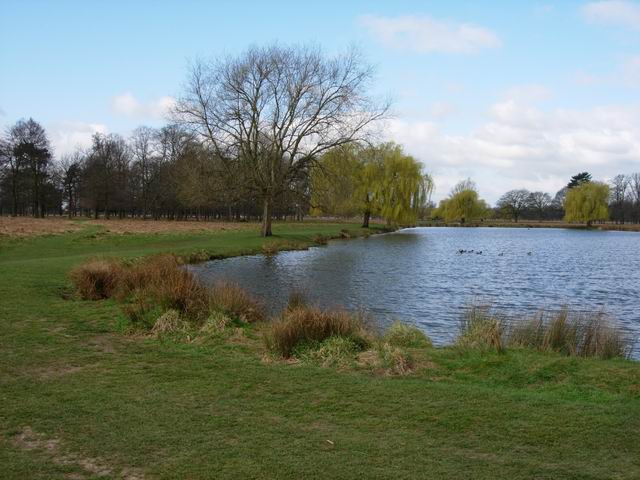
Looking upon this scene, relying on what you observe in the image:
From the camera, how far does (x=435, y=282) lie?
21.5 m

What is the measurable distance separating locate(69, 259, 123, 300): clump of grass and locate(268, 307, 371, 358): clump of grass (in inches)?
274

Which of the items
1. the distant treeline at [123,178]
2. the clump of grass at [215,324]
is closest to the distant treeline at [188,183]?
the distant treeline at [123,178]

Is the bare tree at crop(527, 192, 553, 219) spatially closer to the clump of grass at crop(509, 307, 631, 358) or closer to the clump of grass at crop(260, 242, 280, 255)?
the clump of grass at crop(260, 242, 280, 255)

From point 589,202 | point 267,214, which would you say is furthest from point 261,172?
point 589,202

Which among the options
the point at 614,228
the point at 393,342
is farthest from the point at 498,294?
the point at 614,228

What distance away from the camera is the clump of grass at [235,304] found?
37.1 feet

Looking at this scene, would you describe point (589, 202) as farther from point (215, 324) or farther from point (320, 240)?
point (215, 324)

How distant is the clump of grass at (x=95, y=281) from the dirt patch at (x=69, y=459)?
30.2 feet

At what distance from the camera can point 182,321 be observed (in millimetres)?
10320

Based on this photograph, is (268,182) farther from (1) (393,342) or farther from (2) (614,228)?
(2) (614,228)

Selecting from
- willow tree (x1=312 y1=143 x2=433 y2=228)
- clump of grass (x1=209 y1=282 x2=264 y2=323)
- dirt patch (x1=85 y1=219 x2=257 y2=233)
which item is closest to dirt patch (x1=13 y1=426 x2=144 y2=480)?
clump of grass (x1=209 y1=282 x2=264 y2=323)

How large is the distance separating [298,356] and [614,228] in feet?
321

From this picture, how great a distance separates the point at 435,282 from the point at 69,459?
18210mm

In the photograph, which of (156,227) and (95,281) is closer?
(95,281)
